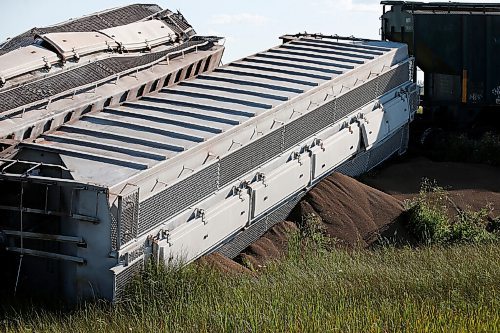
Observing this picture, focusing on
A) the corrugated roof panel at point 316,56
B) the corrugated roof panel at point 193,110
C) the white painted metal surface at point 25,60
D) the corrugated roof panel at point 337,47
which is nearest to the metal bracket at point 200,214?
the corrugated roof panel at point 193,110

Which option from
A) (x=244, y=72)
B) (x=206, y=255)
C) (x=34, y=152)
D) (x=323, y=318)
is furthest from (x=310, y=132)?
(x=323, y=318)

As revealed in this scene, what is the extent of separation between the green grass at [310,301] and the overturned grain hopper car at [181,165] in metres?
0.48

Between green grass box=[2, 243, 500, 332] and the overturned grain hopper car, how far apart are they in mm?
479

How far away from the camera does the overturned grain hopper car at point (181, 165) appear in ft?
30.5

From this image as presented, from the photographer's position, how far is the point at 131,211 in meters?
9.23

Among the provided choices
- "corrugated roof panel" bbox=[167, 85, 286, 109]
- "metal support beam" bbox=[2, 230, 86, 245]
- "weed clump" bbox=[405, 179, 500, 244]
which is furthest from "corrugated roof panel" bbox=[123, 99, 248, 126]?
"metal support beam" bbox=[2, 230, 86, 245]

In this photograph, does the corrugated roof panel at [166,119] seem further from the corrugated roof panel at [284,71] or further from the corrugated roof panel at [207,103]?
the corrugated roof panel at [284,71]

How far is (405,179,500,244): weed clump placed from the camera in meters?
11.8

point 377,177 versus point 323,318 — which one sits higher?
point 323,318

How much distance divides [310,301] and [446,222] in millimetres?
4398

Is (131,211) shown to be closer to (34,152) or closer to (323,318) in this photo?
(34,152)

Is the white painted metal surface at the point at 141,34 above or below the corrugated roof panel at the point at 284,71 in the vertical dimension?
above

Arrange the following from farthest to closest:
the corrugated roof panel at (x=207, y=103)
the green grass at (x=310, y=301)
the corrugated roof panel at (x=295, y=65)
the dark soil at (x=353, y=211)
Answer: the corrugated roof panel at (x=295, y=65), the corrugated roof panel at (x=207, y=103), the dark soil at (x=353, y=211), the green grass at (x=310, y=301)

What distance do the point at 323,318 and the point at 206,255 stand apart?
2792 mm
